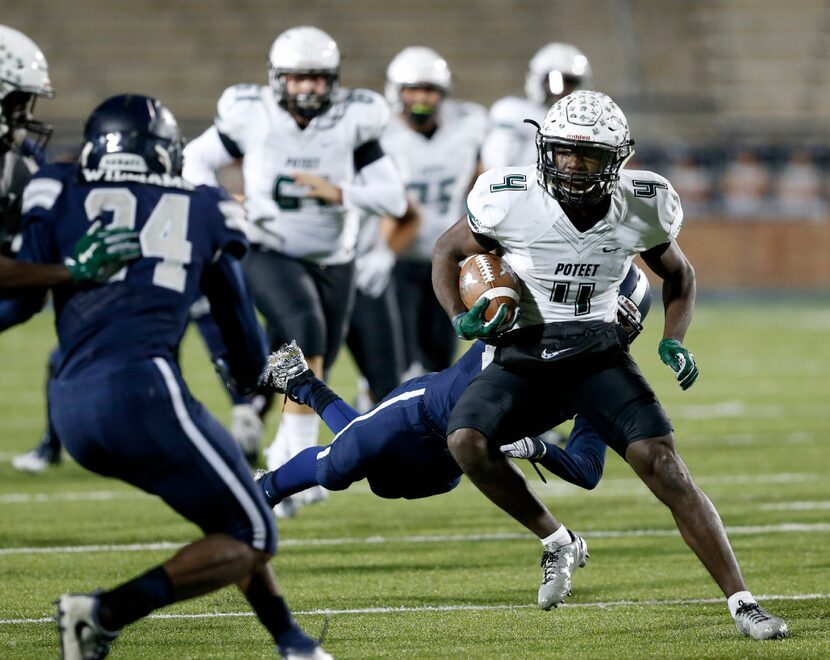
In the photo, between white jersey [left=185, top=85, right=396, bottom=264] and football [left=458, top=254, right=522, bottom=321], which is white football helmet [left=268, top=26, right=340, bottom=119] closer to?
white jersey [left=185, top=85, right=396, bottom=264]

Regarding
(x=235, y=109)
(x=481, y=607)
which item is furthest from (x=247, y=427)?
(x=481, y=607)

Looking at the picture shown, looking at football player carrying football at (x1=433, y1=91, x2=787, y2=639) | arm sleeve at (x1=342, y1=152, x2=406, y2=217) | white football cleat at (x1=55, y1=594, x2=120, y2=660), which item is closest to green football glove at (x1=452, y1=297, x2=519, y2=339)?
football player carrying football at (x1=433, y1=91, x2=787, y2=639)

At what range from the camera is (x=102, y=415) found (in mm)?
3361

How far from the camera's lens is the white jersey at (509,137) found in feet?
26.7

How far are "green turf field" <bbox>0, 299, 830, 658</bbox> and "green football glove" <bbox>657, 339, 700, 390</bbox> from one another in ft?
2.14

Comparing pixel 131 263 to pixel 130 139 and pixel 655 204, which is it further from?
pixel 655 204

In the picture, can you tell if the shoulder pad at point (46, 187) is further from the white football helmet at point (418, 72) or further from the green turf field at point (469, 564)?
the white football helmet at point (418, 72)

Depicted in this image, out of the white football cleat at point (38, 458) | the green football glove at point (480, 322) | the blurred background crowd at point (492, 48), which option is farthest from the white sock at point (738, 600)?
the blurred background crowd at point (492, 48)

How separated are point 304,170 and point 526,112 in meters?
1.93

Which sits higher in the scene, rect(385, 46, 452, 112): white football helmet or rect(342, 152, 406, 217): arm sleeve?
rect(385, 46, 452, 112): white football helmet

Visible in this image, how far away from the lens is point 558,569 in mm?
4398

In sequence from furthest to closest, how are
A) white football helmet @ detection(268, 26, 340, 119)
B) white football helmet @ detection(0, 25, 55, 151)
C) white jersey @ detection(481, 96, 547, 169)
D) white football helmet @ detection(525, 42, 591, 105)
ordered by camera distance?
1. white football helmet @ detection(525, 42, 591, 105)
2. white jersey @ detection(481, 96, 547, 169)
3. white football helmet @ detection(268, 26, 340, 119)
4. white football helmet @ detection(0, 25, 55, 151)

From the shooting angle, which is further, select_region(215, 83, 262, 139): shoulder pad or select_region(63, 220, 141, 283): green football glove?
select_region(215, 83, 262, 139): shoulder pad

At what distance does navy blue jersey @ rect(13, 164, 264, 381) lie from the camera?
3438 millimetres
